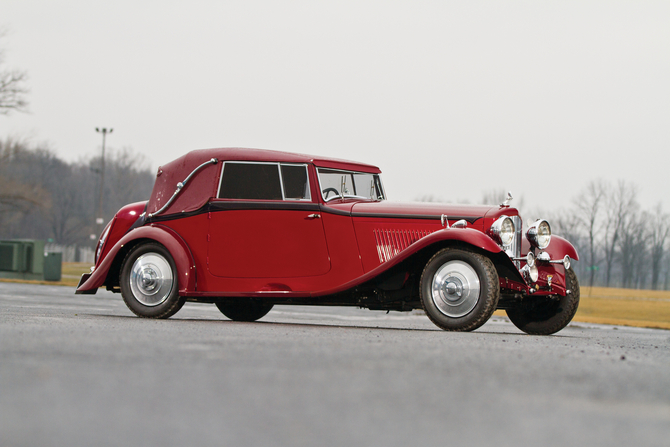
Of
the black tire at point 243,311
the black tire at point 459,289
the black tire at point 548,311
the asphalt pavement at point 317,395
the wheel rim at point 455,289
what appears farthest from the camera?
the black tire at point 243,311

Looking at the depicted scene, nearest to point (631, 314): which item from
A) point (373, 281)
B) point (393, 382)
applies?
point (373, 281)

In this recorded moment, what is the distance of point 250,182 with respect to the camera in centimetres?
770

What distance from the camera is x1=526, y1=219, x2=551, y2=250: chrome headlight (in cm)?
721

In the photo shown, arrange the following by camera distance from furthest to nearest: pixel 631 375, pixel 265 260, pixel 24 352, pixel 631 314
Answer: pixel 631 314
pixel 265 260
pixel 24 352
pixel 631 375

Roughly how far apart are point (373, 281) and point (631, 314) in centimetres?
2108

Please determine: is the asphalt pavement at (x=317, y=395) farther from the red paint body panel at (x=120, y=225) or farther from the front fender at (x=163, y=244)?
the red paint body panel at (x=120, y=225)

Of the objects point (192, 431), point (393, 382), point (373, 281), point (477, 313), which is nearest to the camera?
point (192, 431)

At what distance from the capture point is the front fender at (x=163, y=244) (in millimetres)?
7586

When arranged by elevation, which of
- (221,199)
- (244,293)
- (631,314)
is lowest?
(631,314)

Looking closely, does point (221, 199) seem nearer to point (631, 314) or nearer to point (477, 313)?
point (477, 313)

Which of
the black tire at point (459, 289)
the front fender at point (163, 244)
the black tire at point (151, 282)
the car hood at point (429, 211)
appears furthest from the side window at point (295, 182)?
the black tire at point (459, 289)

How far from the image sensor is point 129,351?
3975mm

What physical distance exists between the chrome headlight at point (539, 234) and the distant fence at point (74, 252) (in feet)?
244

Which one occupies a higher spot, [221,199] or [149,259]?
[221,199]
